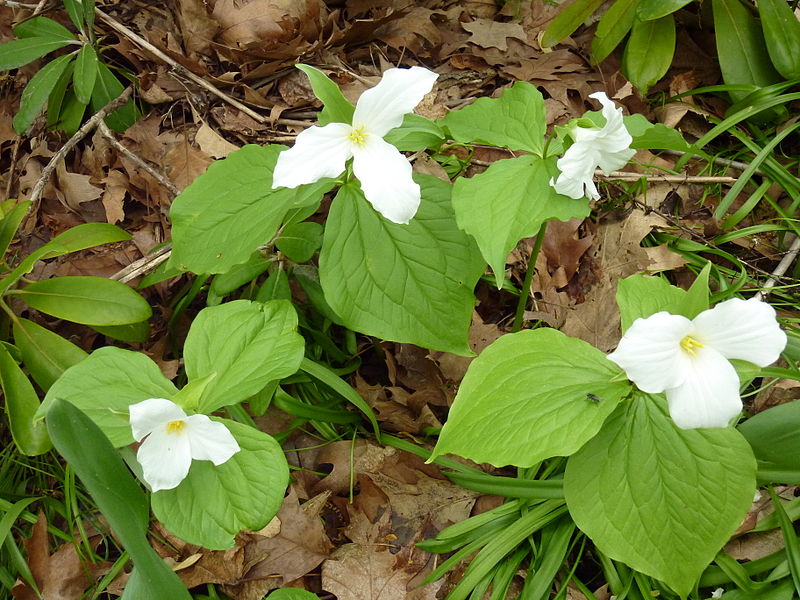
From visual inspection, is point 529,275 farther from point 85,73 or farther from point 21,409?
point 85,73

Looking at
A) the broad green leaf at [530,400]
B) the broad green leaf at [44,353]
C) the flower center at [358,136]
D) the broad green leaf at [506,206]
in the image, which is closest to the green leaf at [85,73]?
the broad green leaf at [44,353]

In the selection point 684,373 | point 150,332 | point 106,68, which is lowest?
point 150,332

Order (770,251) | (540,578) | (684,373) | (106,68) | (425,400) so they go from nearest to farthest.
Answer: (684,373)
(540,578)
(425,400)
(770,251)
(106,68)

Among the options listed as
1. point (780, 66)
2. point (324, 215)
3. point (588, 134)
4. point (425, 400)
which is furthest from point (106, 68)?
point (780, 66)

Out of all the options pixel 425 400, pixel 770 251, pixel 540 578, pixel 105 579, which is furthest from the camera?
pixel 770 251

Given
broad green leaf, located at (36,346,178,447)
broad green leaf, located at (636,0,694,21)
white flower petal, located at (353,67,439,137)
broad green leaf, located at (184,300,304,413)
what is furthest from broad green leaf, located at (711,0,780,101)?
broad green leaf, located at (36,346,178,447)

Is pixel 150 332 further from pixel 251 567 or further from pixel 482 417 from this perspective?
pixel 482 417

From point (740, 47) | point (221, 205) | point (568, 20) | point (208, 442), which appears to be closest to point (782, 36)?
point (740, 47)

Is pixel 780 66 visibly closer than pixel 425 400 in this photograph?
No

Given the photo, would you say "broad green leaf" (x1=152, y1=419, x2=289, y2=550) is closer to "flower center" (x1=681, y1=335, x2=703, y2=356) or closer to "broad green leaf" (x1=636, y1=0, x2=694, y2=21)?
"flower center" (x1=681, y1=335, x2=703, y2=356)
